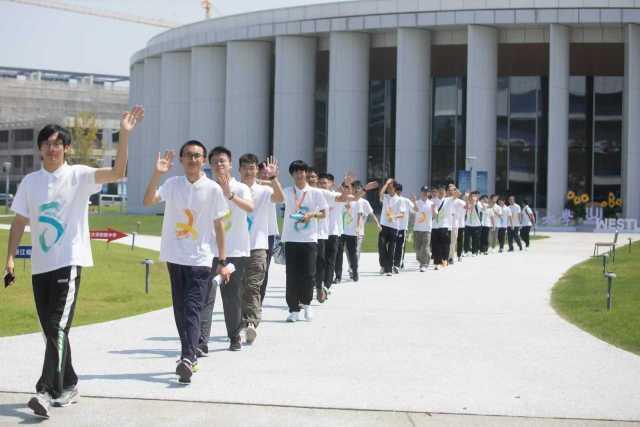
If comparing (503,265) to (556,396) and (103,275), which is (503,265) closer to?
(103,275)

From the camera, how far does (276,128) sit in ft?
185

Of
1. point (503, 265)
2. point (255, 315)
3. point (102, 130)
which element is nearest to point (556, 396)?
point (255, 315)

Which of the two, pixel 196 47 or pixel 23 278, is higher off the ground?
pixel 196 47

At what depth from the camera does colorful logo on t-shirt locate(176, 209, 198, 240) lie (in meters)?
8.09

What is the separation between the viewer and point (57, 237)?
696cm

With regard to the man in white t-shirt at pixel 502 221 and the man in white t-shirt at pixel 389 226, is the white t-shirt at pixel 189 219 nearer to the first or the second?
the man in white t-shirt at pixel 389 226

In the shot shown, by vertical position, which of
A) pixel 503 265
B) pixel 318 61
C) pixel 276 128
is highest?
pixel 318 61

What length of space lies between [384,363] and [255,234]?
2.23m

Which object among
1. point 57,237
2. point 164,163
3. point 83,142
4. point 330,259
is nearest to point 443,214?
point 330,259

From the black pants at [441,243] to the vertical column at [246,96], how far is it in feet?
115

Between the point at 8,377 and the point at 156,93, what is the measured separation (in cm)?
5969

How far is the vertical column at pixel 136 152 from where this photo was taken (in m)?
66.0

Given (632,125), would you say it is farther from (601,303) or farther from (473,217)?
(601,303)

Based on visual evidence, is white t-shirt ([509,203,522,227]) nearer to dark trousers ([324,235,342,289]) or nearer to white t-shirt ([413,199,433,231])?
white t-shirt ([413,199,433,231])
